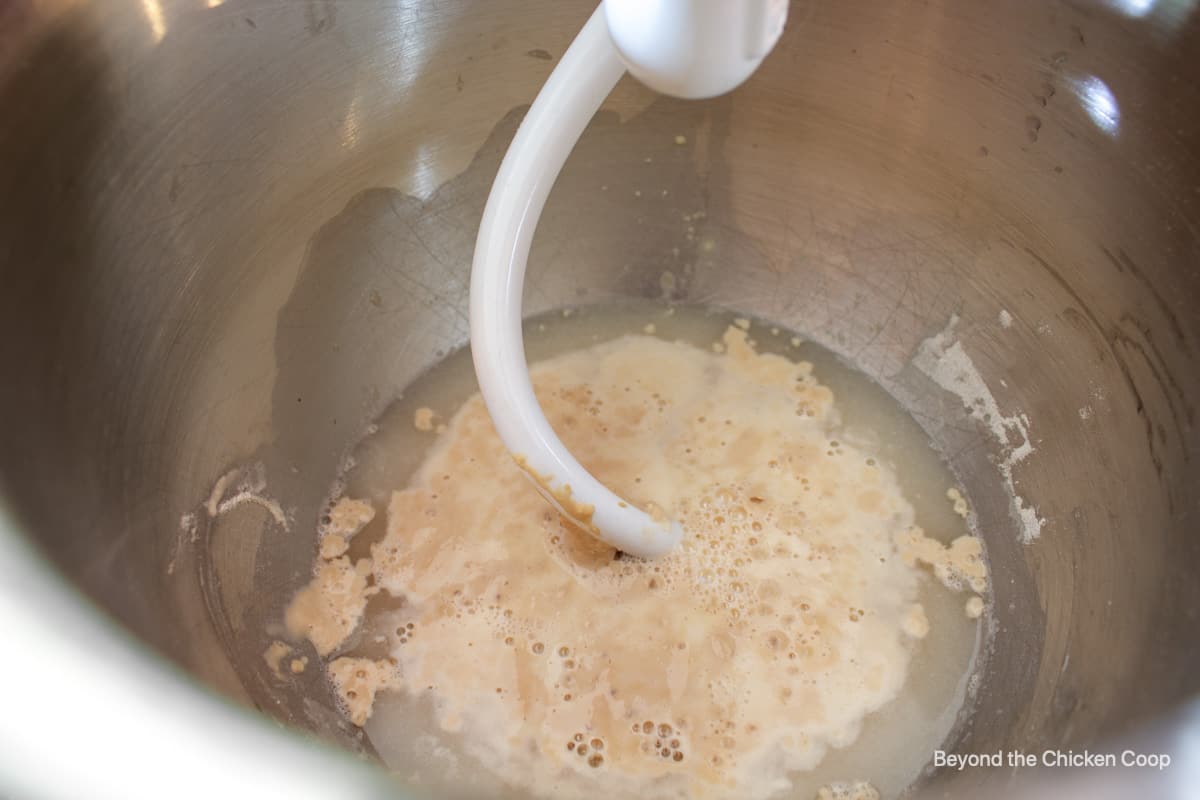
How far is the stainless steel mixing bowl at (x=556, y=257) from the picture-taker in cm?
69

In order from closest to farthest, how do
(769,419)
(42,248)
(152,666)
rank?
(152,666) < (42,248) < (769,419)

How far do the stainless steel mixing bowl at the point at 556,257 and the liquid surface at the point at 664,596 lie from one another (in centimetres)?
5

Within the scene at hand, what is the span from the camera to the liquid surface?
0.80 metres

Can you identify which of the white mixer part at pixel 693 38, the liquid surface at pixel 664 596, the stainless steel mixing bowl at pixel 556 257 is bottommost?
the liquid surface at pixel 664 596

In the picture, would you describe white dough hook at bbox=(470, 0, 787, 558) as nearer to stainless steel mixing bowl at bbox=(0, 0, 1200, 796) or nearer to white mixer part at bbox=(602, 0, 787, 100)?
white mixer part at bbox=(602, 0, 787, 100)

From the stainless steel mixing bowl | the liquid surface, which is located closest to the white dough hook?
the liquid surface

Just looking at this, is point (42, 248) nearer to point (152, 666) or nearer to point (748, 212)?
point (152, 666)

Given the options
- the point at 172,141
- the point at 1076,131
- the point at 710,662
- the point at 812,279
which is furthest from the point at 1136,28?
the point at 172,141

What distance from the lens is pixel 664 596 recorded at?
87cm

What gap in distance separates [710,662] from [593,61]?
489 millimetres

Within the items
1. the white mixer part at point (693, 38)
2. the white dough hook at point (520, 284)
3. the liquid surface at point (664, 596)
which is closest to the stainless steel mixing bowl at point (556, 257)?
the liquid surface at point (664, 596)

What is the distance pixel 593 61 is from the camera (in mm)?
729

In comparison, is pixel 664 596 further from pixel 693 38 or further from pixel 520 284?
pixel 693 38

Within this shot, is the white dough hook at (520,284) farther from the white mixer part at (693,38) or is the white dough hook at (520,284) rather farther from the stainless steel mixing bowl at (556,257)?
the stainless steel mixing bowl at (556,257)
